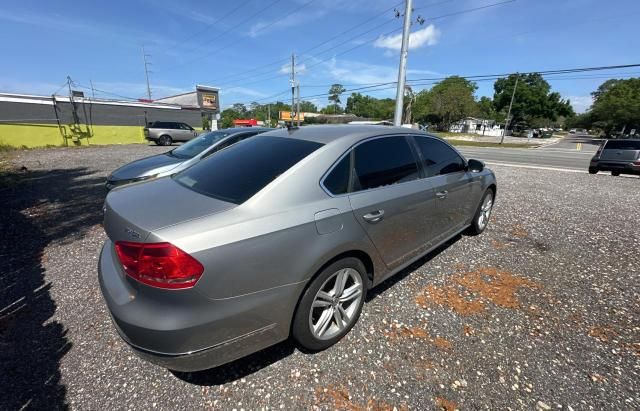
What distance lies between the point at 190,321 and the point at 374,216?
1471mm

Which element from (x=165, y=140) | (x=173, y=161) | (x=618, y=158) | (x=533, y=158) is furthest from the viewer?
(x=165, y=140)

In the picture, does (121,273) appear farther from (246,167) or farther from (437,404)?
(437,404)

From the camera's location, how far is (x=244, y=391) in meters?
1.95

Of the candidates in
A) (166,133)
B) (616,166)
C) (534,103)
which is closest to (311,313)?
(616,166)

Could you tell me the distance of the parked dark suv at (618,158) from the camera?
10305 mm

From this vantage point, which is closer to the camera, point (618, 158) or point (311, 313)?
point (311, 313)

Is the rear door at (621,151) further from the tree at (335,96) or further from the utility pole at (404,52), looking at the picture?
the tree at (335,96)

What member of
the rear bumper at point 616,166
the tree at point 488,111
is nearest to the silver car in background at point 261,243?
the rear bumper at point 616,166

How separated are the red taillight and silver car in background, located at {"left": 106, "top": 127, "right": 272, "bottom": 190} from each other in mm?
3449

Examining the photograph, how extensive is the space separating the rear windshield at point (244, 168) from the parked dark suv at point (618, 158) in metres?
13.7

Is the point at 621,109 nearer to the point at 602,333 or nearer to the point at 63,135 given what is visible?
the point at 602,333

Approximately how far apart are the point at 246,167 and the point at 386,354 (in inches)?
71.4

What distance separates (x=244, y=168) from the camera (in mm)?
2256

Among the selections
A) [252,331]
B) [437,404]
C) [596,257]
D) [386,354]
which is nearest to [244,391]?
[252,331]
